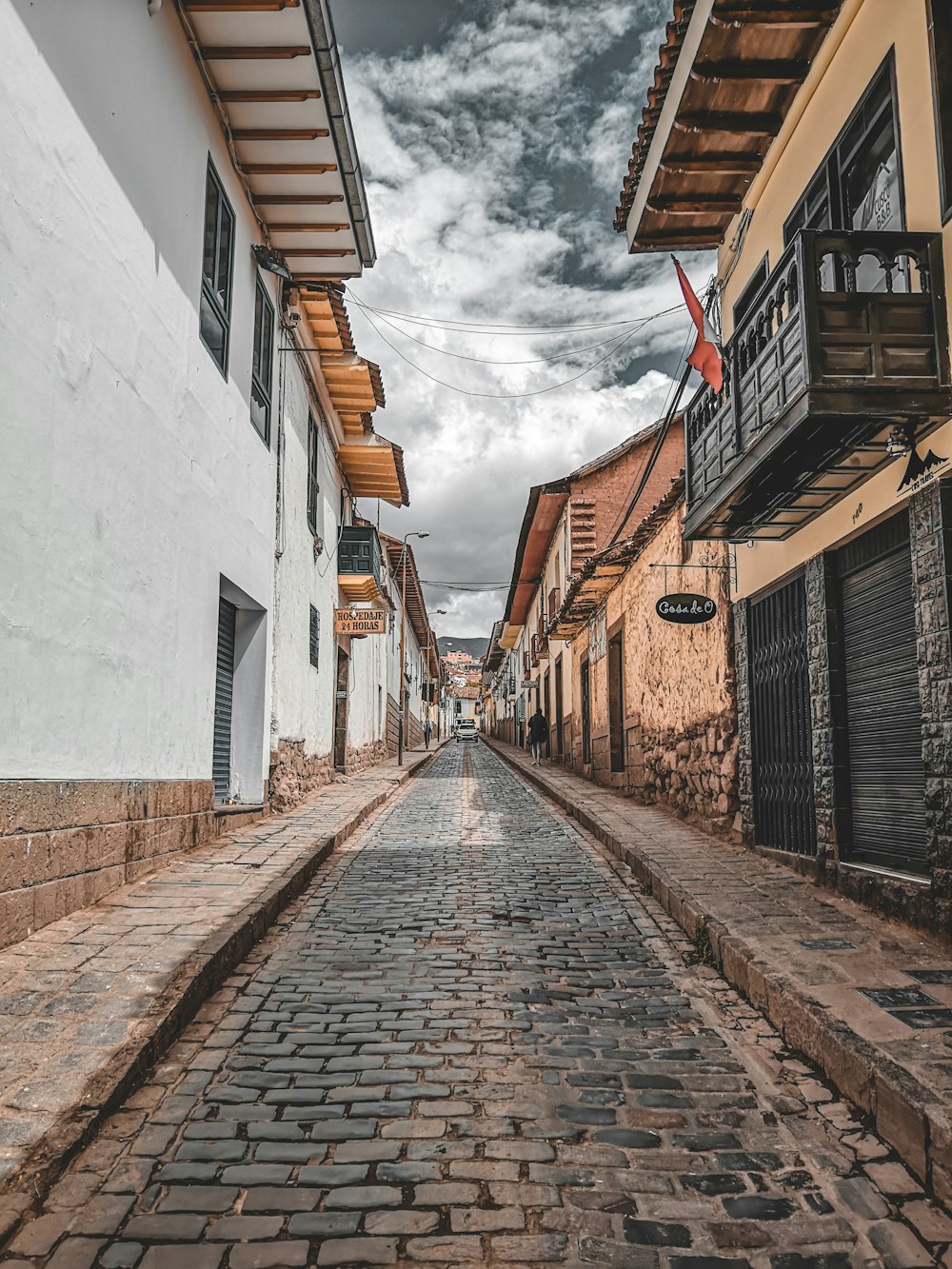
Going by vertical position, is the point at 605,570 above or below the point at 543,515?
below

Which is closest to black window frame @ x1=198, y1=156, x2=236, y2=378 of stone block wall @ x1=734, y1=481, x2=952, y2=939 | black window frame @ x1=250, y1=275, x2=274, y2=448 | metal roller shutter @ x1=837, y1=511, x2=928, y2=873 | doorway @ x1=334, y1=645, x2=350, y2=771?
black window frame @ x1=250, y1=275, x2=274, y2=448

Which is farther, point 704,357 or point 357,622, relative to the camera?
point 357,622

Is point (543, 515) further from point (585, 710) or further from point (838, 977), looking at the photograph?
point (838, 977)

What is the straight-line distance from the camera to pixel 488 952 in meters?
5.54

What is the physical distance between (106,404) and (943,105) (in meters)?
5.28

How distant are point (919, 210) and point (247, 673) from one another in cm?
760

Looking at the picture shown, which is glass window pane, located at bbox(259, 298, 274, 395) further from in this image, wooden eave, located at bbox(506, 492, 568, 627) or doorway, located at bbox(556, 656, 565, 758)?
doorway, located at bbox(556, 656, 565, 758)

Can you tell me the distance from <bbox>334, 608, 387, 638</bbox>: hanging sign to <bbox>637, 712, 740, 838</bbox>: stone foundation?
538 centimetres

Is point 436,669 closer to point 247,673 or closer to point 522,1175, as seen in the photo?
point 247,673

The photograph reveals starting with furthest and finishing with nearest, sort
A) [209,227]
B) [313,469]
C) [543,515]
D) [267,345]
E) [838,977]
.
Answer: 1. [543,515]
2. [313,469]
3. [267,345]
4. [209,227]
5. [838,977]

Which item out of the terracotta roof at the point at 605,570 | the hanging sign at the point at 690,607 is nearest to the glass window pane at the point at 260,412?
the terracotta roof at the point at 605,570

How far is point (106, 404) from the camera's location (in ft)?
18.7

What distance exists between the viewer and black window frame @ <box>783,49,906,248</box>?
19.4ft

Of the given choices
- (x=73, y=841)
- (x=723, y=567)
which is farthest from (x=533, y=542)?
(x=73, y=841)
